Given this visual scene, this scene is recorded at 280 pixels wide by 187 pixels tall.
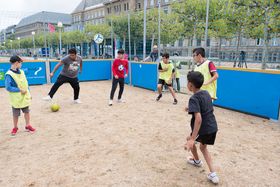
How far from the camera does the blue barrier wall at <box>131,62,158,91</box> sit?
11.2 meters

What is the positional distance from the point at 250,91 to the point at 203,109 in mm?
4893

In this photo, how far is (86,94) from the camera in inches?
405

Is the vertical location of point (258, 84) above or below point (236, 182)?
above

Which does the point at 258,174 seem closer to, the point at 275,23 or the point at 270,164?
the point at 270,164

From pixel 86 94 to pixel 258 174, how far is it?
316 inches

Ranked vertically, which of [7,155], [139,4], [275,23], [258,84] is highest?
[139,4]

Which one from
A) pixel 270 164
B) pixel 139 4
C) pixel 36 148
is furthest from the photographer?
pixel 139 4

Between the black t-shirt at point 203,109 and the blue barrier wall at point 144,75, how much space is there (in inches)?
314

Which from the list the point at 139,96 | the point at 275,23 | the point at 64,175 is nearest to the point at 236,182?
the point at 64,175

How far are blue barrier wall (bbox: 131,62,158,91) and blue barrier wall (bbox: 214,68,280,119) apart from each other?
3.69 metres

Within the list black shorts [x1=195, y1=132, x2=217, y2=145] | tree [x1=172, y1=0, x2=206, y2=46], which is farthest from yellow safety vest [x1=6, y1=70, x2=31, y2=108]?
tree [x1=172, y1=0, x2=206, y2=46]

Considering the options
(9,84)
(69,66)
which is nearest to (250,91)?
(69,66)

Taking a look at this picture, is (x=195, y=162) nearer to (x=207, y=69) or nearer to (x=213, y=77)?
(x=213, y=77)

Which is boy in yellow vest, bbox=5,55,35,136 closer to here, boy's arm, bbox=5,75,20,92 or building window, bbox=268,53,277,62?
boy's arm, bbox=5,75,20,92
